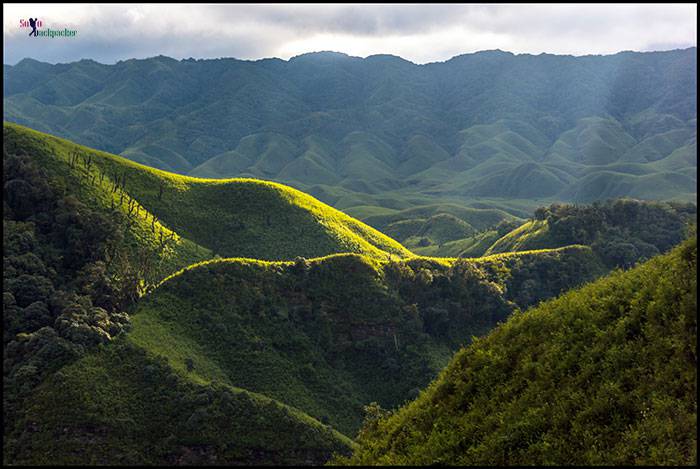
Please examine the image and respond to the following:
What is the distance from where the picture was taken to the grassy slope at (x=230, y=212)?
483 ft

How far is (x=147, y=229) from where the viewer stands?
440 feet

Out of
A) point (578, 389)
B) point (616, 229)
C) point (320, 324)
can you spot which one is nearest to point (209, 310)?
point (320, 324)

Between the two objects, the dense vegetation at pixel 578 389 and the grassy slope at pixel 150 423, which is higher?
the dense vegetation at pixel 578 389

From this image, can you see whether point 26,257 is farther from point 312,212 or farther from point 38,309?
point 312,212

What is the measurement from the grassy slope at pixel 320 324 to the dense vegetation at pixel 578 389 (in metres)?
59.2

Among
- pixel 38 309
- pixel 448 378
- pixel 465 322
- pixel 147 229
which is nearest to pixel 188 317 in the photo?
pixel 38 309

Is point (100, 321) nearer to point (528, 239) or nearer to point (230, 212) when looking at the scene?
point (230, 212)

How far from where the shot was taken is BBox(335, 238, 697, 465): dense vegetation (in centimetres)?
2686

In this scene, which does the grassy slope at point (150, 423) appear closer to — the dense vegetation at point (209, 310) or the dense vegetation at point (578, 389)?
the dense vegetation at point (209, 310)

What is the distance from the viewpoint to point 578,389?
3058 centimetres

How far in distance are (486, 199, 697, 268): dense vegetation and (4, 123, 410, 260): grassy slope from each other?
163ft

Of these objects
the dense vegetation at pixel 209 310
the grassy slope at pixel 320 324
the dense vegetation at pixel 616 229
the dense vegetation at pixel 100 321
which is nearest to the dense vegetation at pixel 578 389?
the dense vegetation at pixel 209 310

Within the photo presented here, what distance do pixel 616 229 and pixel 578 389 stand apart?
151 meters

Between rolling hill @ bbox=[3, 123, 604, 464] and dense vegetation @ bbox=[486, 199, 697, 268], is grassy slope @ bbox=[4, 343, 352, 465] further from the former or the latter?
dense vegetation @ bbox=[486, 199, 697, 268]
